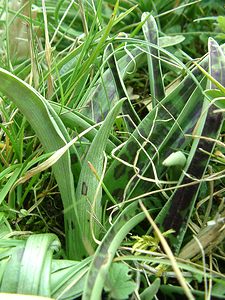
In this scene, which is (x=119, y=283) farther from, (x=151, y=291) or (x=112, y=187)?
(x=112, y=187)

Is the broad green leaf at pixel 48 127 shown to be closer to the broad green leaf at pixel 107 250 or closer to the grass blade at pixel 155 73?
the broad green leaf at pixel 107 250

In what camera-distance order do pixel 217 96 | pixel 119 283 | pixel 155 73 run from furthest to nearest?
1. pixel 155 73
2. pixel 217 96
3. pixel 119 283

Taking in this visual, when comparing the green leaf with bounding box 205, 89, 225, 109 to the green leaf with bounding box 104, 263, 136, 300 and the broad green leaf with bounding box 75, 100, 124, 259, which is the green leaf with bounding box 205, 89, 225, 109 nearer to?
the broad green leaf with bounding box 75, 100, 124, 259

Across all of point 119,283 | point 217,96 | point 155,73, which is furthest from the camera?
point 155,73

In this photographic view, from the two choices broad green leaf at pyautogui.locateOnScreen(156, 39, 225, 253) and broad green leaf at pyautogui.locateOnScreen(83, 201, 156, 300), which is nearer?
broad green leaf at pyautogui.locateOnScreen(83, 201, 156, 300)

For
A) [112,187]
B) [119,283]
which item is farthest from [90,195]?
[119,283]

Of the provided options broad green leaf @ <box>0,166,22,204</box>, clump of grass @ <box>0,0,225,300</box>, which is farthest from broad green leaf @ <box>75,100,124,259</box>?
broad green leaf @ <box>0,166,22,204</box>

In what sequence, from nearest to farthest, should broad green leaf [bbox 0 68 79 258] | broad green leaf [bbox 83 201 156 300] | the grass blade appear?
broad green leaf [bbox 83 201 156 300], broad green leaf [bbox 0 68 79 258], the grass blade

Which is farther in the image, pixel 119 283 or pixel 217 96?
pixel 217 96
